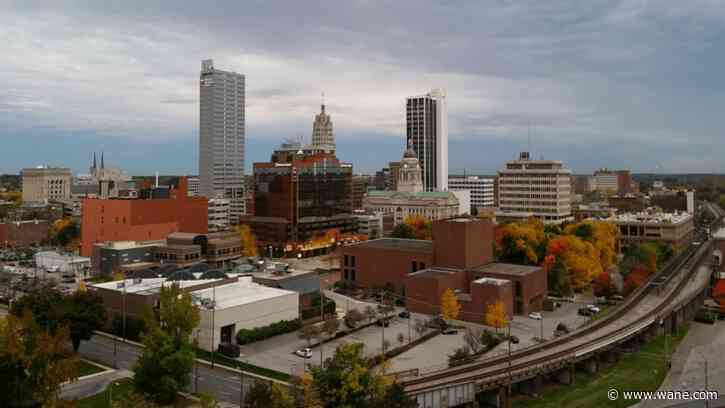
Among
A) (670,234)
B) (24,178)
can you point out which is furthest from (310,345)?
(24,178)

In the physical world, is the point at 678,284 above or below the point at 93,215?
below

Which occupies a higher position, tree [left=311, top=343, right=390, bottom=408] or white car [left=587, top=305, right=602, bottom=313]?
tree [left=311, top=343, right=390, bottom=408]

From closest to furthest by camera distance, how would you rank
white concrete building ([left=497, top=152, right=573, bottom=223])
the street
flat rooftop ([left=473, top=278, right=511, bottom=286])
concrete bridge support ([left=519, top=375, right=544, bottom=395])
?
the street
concrete bridge support ([left=519, top=375, right=544, bottom=395])
flat rooftop ([left=473, top=278, right=511, bottom=286])
white concrete building ([left=497, top=152, right=573, bottom=223])

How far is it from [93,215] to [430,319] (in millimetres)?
58255

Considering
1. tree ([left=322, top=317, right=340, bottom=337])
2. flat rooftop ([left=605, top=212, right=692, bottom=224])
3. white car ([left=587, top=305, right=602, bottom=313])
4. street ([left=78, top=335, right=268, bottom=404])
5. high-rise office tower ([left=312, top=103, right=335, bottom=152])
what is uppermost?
high-rise office tower ([left=312, top=103, right=335, bottom=152])

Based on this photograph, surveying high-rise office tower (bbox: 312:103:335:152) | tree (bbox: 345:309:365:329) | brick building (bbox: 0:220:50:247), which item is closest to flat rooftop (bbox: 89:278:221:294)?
tree (bbox: 345:309:365:329)

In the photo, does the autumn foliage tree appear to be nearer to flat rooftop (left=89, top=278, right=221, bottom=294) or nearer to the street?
flat rooftop (left=89, top=278, right=221, bottom=294)

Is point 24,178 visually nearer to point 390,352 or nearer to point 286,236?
point 286,236

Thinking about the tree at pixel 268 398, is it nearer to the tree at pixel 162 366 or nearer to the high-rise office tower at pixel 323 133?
the tree at pixel 162 366

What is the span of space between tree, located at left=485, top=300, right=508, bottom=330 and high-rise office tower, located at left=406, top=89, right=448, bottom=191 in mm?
140379

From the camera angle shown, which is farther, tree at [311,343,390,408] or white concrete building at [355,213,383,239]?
white concrete building at [355,213,383,239]

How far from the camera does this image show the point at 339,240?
109 metres

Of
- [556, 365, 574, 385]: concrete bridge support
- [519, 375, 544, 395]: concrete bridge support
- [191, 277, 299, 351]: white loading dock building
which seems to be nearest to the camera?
[519, 375, 544, 395]: concrete bridge support

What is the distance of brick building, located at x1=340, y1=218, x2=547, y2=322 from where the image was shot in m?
55.1
